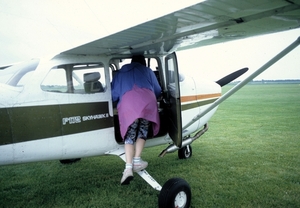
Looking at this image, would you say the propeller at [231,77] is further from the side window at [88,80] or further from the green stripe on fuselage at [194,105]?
the side window at [88,80]

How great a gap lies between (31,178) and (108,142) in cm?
201

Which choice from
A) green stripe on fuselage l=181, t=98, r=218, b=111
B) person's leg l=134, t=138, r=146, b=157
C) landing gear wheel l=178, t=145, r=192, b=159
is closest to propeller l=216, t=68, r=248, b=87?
green stripe on fuselage l=181, t=98, r=218, b=111

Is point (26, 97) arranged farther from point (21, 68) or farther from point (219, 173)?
point (219, 173)

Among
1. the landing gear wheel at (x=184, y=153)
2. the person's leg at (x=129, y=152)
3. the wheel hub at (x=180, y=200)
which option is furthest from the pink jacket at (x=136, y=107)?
the landing gear wheel at (x=184, y=153)

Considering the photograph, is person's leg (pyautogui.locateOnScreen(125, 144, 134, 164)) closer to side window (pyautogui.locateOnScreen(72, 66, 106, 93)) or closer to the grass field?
the grass field

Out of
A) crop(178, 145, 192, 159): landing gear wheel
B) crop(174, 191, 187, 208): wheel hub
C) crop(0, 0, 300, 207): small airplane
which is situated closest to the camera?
crop(0, 0, 300, 207): small airplane

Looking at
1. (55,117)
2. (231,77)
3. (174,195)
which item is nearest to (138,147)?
(174,195)

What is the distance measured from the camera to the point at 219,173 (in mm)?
4734

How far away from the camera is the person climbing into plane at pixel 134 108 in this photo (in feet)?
11.2

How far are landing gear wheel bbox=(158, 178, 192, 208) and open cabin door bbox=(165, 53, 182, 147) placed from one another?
0.53 metres

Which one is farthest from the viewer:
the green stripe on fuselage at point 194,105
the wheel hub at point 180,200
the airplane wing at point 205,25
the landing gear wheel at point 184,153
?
the landing gear wheel at point 184,153

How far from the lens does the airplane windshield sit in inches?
131

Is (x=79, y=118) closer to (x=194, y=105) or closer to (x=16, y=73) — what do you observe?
(x=16, y=73)

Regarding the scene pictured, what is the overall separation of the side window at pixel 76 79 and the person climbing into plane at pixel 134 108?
24cm
